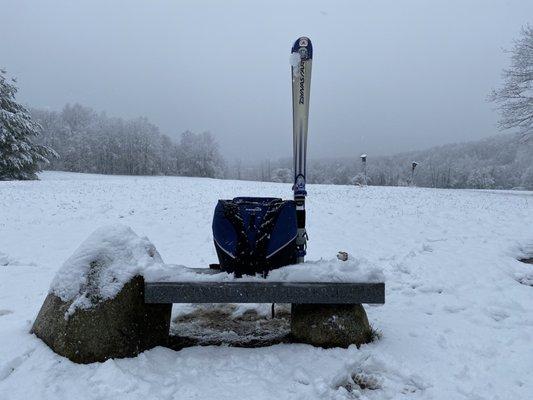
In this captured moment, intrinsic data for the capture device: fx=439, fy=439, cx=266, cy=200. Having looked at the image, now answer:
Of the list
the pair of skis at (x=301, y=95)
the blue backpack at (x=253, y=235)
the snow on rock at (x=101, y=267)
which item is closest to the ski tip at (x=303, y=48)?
the pair of skis at (x=301, y=95)

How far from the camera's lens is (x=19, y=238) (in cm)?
1012

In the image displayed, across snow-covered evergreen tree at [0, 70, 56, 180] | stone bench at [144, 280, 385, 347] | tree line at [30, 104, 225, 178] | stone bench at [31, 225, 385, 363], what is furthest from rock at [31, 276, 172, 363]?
tree line at [30, 104, 225, 178]

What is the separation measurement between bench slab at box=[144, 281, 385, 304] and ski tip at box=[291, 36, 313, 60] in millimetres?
2766

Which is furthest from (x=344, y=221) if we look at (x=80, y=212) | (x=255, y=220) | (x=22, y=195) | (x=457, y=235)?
(x=22, y=195)

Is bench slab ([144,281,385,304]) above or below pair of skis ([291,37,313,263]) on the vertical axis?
below

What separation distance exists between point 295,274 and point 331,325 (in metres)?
0.55

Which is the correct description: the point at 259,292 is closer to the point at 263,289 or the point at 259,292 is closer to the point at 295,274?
the point at 263,289

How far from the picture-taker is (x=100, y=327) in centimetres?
351

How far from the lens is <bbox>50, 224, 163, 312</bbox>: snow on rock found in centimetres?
360

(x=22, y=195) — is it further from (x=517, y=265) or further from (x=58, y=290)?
(x=517, y=265)

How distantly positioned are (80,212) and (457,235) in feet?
34.6

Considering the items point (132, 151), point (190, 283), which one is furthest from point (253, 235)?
point (132, 151)

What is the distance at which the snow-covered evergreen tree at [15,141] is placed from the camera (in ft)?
93.4

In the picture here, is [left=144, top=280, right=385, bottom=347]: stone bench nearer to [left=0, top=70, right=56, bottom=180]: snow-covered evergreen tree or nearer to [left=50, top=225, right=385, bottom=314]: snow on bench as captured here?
[left=50, top=225, right=385, bottom=314]: snow on bench
